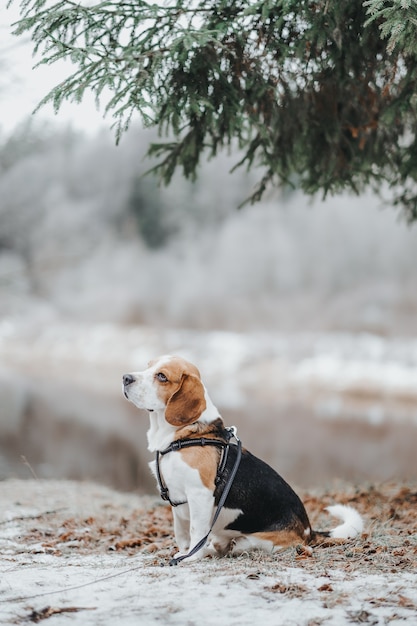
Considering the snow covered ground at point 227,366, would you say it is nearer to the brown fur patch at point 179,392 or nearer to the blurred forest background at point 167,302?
the blurred forest background at point 167,302

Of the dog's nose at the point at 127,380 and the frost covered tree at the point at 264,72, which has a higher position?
the frost covered tree at the point at 264,72

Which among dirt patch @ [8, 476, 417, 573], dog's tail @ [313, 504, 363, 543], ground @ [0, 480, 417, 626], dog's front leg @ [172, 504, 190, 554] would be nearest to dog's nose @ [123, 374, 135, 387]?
dog's front leg @ [172, 504, 190, 554]

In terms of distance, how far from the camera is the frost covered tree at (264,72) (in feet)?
18.0

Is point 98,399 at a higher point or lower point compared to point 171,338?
lower

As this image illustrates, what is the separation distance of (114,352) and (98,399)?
17.4 metres

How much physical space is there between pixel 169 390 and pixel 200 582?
1.32 m

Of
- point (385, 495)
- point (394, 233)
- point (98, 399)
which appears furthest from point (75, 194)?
point (385, 495)

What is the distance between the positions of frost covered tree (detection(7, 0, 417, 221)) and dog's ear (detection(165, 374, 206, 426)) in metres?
2.22

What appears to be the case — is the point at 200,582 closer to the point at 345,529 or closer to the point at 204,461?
the point at 204,461

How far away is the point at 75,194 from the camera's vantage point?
66875mm

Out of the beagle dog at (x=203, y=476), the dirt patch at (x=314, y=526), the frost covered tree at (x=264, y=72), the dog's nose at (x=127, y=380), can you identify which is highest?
the frost covered tree at (x=264, y=72)

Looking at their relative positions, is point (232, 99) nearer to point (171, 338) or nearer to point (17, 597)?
point (17, 597)

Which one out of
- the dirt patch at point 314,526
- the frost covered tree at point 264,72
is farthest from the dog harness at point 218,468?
the frost covered tree at point 264,72

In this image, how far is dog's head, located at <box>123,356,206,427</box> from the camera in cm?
460
